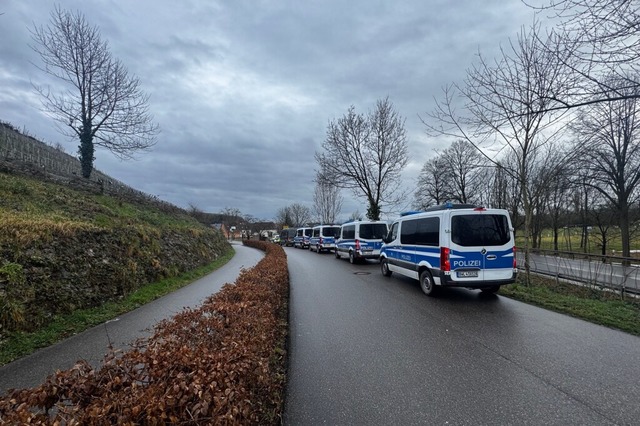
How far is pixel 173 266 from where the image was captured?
1234 centimetres

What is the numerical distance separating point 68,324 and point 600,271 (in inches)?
590

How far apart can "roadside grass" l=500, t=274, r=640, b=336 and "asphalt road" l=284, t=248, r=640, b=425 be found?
40cm

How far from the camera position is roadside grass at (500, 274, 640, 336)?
5.79m

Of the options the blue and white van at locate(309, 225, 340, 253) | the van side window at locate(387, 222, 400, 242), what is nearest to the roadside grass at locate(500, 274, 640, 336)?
the van side window at locate(387, 222, 400, 242)

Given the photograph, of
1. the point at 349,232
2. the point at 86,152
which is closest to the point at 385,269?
the point at 349,232

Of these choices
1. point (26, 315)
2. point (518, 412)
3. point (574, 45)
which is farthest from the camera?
point (26, 315)

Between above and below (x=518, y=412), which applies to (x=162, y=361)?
above

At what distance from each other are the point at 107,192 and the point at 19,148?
5.70 m

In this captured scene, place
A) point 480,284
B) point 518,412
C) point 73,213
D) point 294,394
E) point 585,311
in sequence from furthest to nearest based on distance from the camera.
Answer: point 73,213 < point 480,284 < point 585,311 < point 294,394 < point 518,412

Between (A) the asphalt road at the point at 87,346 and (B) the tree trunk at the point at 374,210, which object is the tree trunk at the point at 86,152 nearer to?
(A) the asphalt road at the point at 87,346

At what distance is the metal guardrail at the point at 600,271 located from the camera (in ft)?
30.9

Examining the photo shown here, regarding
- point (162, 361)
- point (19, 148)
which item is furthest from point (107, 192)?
point (162, 361)

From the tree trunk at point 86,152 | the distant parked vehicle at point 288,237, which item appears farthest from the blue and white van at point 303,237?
the tree trunk at point 86,152

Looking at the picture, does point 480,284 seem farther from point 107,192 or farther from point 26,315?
point 107,192
